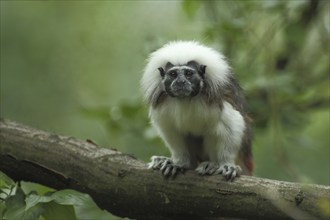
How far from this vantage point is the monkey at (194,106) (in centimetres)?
424

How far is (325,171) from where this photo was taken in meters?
7.50

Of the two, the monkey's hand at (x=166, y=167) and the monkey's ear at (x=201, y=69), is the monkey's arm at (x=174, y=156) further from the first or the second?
the monkey's ear at (x=201, y=69)

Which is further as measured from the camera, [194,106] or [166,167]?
[194,106]

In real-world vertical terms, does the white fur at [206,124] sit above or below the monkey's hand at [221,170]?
above

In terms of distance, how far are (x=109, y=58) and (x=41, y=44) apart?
2.44 feet

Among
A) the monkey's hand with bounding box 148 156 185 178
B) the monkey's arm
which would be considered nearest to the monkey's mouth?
the monkey's arm

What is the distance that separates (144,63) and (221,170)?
108 cm

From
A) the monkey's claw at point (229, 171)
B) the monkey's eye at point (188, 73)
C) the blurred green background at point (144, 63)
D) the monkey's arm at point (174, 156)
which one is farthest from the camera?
the blurred green background at point (144, 63)

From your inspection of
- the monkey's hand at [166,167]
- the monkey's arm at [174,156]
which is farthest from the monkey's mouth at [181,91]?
the monkey's hand at [166,167]

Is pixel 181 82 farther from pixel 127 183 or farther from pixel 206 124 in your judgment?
pixel 127 183

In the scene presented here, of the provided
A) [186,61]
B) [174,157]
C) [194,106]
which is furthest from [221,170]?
[186,61]

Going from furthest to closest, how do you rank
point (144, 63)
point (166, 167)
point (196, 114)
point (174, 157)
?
point (144, 63) < point (174, 157) < point (196, 114) < point (166, 167)

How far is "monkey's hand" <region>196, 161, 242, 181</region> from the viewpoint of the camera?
392 centimetres

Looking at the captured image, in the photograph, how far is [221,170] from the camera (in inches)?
161
